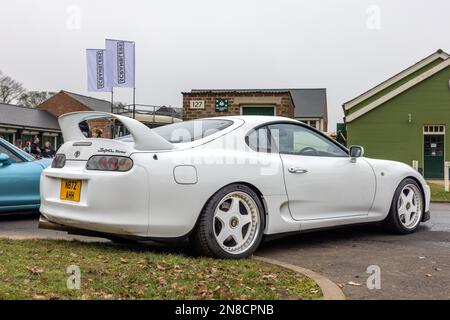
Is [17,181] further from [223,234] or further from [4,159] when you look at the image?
[223,234]

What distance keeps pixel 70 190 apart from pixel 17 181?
10.3 feet

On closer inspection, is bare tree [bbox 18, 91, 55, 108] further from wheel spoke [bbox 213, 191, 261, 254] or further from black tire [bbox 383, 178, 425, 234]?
wheel spoke [bbox 213, 191, 261, 254]

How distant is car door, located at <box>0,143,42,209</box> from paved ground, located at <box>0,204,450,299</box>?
1.11 feet

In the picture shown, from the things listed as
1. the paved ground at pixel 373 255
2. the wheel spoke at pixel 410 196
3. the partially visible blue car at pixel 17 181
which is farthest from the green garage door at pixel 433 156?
the partially visible blue car at pixel 17 181

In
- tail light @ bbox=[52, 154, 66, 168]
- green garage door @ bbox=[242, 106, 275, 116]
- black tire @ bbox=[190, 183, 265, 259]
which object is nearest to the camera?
black tire @ bbox=[190, 183, 265, 259]

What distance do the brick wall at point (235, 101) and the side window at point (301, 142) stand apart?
15.5 metres

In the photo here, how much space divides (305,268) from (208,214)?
0.93 metres

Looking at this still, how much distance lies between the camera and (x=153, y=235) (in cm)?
444

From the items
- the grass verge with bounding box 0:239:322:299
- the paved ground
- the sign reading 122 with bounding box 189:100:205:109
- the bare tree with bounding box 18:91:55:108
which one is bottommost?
the paved ground

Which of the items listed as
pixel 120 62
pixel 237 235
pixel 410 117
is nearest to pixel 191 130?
pixel 237 235

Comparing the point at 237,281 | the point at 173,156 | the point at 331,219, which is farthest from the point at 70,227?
the point at 331,219

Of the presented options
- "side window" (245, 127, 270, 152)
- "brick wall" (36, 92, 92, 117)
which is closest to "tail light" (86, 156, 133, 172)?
"side window" (245, 127, 270, 152)

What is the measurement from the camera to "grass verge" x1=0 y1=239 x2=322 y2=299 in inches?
132

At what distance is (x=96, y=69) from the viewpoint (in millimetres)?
28453
